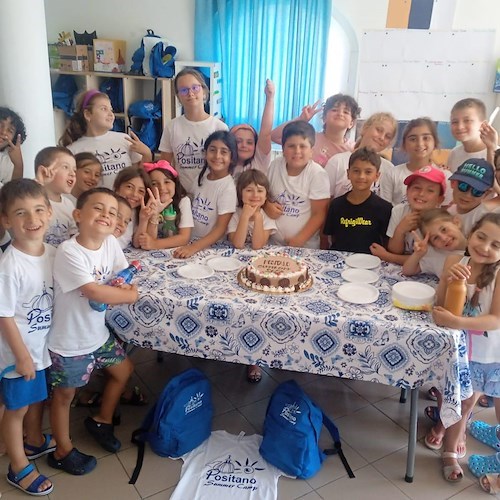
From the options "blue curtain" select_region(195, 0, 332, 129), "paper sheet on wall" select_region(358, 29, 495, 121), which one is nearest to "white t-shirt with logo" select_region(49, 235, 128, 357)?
"paper sheet on wall" select_region(358, 29, 495, 121)

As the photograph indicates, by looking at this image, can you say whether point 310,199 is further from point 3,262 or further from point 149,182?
point 3,262

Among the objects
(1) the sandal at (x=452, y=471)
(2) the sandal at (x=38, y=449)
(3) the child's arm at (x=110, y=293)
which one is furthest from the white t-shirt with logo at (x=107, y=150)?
(1) the sandal at (x=452, y=471)

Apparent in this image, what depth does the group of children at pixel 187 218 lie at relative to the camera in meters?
1.78

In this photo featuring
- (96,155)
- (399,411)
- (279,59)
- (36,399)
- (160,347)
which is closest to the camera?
(36,399)

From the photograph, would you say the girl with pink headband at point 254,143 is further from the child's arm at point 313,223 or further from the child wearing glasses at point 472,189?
the child wearing glasses at point 472,189

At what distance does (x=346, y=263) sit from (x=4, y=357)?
1.46 metres

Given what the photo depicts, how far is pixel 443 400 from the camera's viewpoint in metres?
1.76

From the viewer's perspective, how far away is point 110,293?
183 centimetres

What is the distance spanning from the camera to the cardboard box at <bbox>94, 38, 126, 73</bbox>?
5172 mm

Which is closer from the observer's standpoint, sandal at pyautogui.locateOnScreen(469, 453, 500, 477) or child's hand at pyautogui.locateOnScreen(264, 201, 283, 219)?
sandal at pyautogui.locateOnScreen(469, 453, 500, 477)

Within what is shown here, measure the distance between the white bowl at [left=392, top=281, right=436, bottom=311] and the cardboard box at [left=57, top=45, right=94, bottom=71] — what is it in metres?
4.56

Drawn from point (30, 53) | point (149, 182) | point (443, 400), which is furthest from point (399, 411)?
point (30, 53)

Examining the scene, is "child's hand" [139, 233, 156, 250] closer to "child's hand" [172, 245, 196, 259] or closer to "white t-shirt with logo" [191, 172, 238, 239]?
"child's hand" [172, 245, 196, 259]

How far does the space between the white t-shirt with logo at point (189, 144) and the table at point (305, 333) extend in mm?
928
